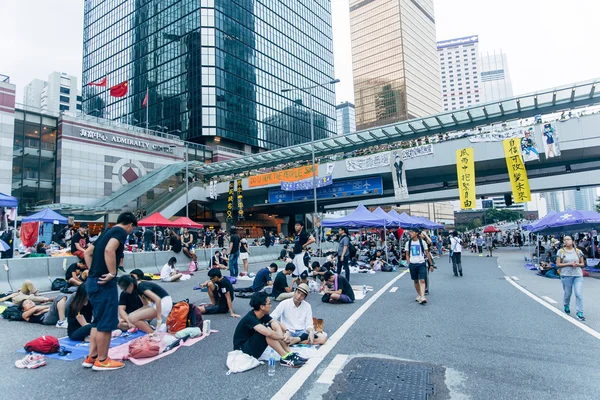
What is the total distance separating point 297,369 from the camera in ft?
14.6

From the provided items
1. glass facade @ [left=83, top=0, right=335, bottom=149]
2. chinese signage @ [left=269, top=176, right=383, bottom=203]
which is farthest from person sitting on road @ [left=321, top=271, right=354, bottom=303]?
glass facade @ [left=83, top=0, right=335, bottom=149]

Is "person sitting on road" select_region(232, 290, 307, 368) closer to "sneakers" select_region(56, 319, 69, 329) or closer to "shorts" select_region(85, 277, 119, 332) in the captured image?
"shorts" select_region(85, 277, 119, 332)

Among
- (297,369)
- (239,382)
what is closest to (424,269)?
(297,369)

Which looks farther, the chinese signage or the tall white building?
the tall white building

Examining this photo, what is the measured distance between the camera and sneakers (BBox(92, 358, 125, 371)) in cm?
448

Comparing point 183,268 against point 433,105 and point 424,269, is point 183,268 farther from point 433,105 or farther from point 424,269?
point 433,105

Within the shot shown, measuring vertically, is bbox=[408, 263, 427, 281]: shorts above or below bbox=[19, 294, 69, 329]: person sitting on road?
above

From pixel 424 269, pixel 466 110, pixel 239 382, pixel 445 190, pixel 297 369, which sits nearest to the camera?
pixel 239 382

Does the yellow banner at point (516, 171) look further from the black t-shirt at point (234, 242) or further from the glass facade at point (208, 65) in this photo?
the glass facade at point (208, 65)

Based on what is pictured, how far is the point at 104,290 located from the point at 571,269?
8.25 metres

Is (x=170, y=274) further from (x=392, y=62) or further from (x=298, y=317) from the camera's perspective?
(x=392, y=62)

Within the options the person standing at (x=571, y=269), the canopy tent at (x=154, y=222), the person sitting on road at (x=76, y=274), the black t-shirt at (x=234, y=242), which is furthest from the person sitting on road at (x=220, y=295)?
the canopy tent at (x=154, y=222)

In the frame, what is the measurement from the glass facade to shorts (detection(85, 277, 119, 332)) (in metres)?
51.5

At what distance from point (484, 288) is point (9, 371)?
11.2 m
